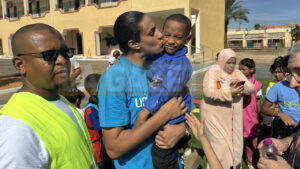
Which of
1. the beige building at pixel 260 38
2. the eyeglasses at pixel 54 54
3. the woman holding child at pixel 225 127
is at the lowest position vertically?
the woman holding child at pixel 225 127

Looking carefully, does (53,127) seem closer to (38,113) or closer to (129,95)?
(38,113)

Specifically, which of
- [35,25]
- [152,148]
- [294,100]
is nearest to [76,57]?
[35,25]

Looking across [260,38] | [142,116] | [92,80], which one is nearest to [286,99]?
[260,38]

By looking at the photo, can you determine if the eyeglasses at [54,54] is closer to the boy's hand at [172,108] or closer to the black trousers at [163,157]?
the boy's hand at [172,108]

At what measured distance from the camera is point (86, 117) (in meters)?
2.29

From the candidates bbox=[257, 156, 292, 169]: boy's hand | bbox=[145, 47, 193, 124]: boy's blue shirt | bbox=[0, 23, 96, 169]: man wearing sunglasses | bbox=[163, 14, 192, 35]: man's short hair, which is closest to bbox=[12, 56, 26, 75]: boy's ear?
bbox=[0, 23, 96, 169]: man wearing sunglasses

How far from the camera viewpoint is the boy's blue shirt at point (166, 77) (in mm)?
878

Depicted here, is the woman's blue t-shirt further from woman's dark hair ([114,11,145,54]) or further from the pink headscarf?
the pink headscarf

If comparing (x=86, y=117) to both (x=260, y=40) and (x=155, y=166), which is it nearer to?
(x=155, y=166)

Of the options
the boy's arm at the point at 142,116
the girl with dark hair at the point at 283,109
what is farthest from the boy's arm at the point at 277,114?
the boy's arm at the point at 142,116

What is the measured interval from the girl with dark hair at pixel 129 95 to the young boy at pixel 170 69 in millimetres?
48

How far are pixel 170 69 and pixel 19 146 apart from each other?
0.65 metres

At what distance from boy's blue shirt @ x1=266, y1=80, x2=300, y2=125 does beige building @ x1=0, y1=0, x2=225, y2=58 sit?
2086 mm

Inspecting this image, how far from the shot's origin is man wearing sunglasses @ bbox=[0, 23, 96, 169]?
2.49 feet
